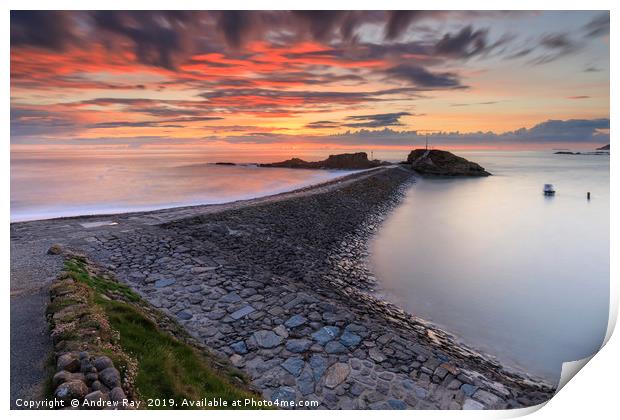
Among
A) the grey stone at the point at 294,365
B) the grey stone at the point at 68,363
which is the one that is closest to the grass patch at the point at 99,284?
the grey stone at the point at 68,363

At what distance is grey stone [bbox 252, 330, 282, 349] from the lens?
5.84 meters

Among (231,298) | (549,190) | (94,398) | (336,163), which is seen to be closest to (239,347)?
(231,298)

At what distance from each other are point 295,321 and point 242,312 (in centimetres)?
112

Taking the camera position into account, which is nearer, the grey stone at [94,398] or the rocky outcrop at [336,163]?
the grey stone at [94,398]

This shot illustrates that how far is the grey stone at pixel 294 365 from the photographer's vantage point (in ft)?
17.2

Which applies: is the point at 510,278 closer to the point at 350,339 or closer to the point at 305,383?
the point at 350,339

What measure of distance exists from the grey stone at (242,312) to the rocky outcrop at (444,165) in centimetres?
5460

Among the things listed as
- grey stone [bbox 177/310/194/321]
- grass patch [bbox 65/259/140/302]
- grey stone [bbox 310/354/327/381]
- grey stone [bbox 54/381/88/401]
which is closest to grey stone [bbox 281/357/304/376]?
grey stone [bbox 310/354/327/381]

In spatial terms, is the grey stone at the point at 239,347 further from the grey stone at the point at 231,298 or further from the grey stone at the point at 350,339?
the grey stone at the point at 350,339

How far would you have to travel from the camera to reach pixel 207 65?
27.2 ft

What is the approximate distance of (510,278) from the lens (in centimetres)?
1061

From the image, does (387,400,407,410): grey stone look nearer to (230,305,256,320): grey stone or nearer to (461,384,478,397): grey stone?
(461,384,478,397): grey stone

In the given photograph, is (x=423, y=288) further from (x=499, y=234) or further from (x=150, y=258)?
(x=499, y=234)
